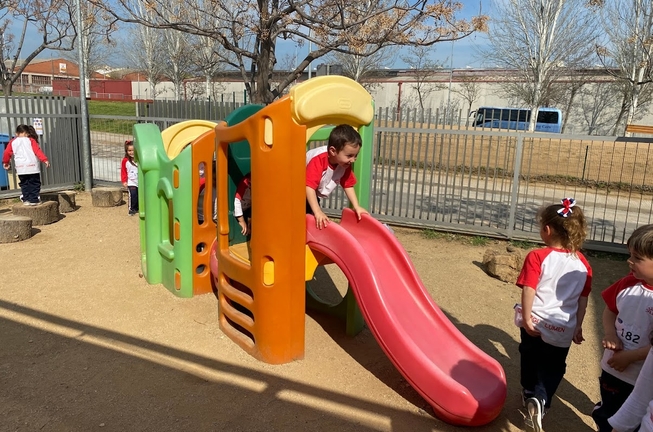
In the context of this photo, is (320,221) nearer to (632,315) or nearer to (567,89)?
(632,315)

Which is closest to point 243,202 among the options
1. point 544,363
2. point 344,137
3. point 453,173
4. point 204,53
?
point 344,137

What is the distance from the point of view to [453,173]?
8.41m

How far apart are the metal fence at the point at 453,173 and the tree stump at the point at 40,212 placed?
2.41 meters

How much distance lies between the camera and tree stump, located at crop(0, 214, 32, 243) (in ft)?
22.6

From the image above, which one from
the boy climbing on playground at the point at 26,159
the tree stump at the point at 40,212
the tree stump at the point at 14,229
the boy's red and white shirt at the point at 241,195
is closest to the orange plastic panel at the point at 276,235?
the boy's red and white shirt at the point at 241,195

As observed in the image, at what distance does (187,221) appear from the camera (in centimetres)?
494

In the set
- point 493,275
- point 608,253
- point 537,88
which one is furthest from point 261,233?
point 537,88

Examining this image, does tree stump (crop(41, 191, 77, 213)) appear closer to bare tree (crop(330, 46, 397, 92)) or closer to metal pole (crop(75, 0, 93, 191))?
metal pole (crop(75, 0, 93, 191))

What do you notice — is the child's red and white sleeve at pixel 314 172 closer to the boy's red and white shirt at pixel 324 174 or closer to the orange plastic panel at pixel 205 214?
the boy's red and white shirt at pixel 324 174

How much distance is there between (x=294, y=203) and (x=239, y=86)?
32.7 meters

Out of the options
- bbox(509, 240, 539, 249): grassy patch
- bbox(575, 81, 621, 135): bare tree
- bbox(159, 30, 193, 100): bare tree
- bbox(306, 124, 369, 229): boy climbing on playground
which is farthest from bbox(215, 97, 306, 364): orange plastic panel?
bbox(575, 81, 621, 135): bare tree

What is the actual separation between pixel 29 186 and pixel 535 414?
8.69 m

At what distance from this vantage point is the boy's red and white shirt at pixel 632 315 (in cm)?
228

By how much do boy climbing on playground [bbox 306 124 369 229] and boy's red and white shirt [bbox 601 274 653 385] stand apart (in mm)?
1868
